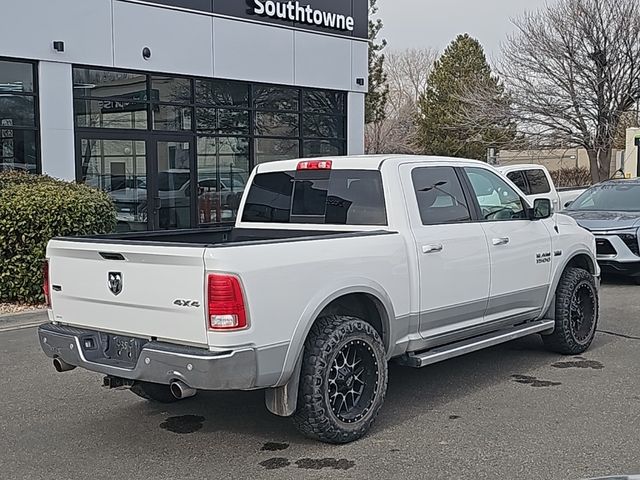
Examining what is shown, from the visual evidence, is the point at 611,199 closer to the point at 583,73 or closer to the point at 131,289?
the point at 131,289

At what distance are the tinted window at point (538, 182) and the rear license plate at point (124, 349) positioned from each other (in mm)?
12006

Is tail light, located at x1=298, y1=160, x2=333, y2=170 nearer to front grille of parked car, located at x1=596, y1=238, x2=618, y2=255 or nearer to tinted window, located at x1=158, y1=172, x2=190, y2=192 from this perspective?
front grille of parked car, located at x1=596, y1=238, x2=618, y2=255

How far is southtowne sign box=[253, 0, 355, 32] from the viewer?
1698cm

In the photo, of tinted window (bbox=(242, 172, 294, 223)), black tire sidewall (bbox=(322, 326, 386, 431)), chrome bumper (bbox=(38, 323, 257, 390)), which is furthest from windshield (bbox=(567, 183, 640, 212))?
chrome bumper (bbox=(38, 323, 257, 390))

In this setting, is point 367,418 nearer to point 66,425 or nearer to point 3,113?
point 66,425

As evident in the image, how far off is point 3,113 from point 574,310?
10.1 m

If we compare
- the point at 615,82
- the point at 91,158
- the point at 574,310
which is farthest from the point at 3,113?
the point at 615,82

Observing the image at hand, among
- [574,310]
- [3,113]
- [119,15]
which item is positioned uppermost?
[119,15]

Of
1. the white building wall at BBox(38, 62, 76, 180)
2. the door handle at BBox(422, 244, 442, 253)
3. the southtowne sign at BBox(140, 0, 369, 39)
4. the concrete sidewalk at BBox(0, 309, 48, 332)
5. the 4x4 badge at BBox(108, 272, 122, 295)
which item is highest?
the southtowne sign at BBox(140, 0, 369, 39)

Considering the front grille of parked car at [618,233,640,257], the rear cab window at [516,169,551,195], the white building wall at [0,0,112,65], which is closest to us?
the front grille of parked car at [618,233,640,257]

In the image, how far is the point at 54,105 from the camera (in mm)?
14016

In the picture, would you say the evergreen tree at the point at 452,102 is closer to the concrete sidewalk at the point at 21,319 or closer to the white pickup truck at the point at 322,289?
the concrete sidewalk at the point at 21,319

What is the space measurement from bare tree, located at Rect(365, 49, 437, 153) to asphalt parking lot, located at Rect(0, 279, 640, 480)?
133ft

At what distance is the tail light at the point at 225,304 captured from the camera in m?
4.61
